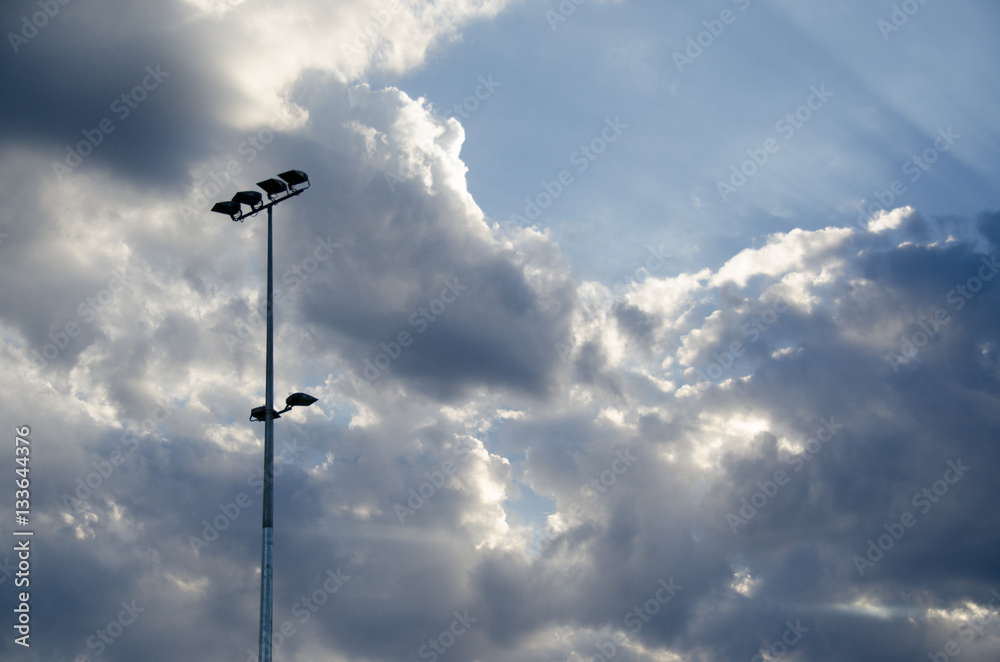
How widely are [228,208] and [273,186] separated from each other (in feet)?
6.18

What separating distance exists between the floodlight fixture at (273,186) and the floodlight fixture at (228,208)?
117cm

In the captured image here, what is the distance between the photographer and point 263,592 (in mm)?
22438

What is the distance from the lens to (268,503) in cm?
2358

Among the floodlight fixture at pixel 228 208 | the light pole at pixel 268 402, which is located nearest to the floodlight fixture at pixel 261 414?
the light pole at pixel 268 402

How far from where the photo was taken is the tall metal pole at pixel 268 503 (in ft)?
72.2

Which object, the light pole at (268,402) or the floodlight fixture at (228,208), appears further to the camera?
the floodlight fixture at (228,208)

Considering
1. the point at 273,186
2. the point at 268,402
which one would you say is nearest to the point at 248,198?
the point at 273,186

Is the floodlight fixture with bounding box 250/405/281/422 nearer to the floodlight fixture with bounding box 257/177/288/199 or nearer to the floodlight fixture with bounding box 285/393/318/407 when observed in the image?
the floodlight fixture with bounding box 285/393/318/407

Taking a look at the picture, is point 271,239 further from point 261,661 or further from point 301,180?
point 261,661

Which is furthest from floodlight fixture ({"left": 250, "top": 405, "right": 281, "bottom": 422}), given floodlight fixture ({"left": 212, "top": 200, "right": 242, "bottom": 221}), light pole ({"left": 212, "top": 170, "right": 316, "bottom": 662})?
floodlight fixture ({"left": 212, "top": 200, "right": 242, "bottom": 221})

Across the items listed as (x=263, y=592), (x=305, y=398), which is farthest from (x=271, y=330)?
(x=263, y=592)

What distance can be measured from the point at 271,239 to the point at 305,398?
763cm

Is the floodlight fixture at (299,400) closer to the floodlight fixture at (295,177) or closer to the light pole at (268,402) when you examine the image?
the light pole at (268,402)

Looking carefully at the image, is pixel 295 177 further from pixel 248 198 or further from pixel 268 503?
pixel 268 503
